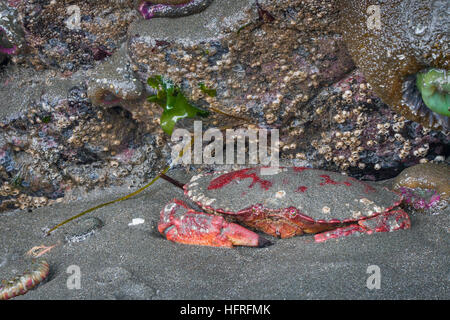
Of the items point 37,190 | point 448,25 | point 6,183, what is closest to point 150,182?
point 37,190

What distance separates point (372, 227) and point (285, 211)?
1.66 ft

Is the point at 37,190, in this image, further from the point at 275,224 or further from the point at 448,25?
the point at 448,25

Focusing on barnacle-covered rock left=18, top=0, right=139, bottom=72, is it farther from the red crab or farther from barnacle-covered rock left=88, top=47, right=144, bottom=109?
the red crab

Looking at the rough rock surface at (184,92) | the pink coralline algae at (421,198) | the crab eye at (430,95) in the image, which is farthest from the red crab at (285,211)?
the crab eye at (430,95)

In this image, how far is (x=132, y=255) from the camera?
246 cm

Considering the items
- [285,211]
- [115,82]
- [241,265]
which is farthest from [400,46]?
[115,82]

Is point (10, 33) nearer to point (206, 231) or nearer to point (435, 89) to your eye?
point (206, 231)

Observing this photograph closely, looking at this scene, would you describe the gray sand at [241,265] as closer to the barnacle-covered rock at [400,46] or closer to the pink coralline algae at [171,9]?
the barnacle-covered rock at [400,46]

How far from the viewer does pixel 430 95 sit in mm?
2408

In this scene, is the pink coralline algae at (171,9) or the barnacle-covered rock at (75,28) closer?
the pink coralline algae at (171,9)

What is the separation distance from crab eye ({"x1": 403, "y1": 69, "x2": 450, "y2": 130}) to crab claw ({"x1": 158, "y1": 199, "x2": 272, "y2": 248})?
1.19 metres

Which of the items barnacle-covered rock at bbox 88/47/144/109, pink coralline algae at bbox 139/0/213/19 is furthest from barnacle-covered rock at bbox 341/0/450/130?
barnacle-covered rock at bbox 88/47/144/109

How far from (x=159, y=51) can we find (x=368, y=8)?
1.28 m

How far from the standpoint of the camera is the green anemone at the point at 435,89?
91.9 inches
